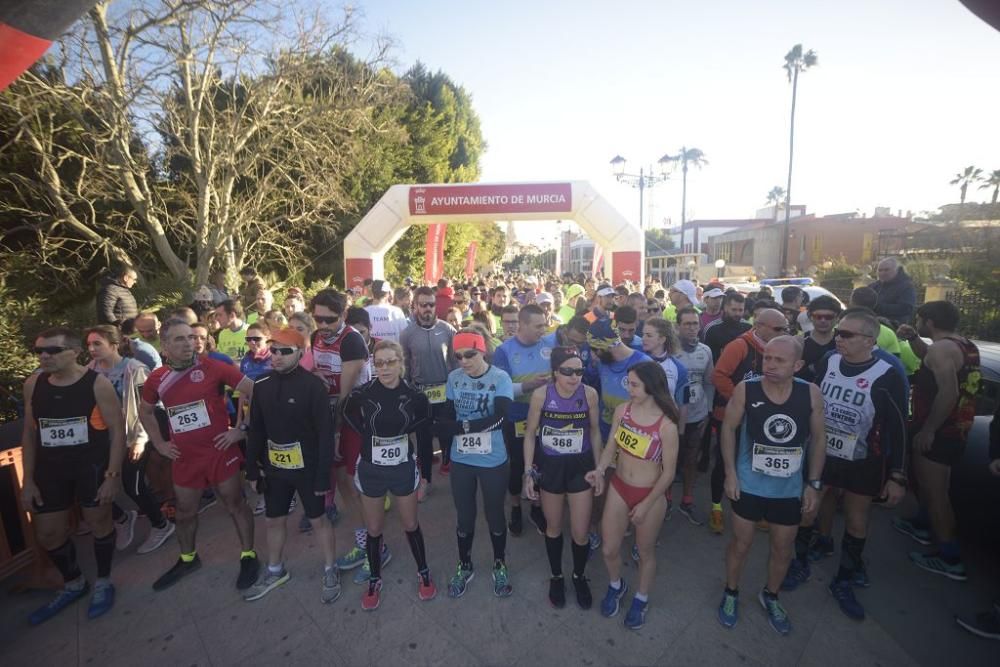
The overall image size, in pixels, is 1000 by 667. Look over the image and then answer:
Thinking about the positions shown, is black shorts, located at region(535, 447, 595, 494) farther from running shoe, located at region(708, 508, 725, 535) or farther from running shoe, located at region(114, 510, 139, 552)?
running shoe, located at region(114, 510, 139, 552)

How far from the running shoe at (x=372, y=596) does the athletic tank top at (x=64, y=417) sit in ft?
7.18

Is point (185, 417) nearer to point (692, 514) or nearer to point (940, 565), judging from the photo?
point (692, 514)

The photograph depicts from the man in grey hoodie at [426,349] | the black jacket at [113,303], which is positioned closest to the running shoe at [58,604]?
the man in grey hoodie at [426,349]

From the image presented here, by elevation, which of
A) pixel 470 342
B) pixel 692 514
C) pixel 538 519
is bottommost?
pixel 692 514

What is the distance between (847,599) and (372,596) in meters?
3.25

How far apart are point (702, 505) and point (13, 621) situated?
5.53 m

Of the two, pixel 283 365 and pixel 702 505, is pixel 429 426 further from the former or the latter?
pixel 702 505

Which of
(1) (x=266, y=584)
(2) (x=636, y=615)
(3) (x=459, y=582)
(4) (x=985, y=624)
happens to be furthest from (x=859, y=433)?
(1) (x=266, y=584)

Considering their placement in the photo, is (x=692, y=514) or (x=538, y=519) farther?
(x=692, y=514)

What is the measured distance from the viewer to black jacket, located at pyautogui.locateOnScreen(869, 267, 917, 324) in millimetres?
5465

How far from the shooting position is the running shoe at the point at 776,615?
9.16 ft

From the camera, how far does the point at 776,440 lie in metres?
2.68

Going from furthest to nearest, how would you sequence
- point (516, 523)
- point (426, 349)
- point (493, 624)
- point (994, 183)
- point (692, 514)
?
point (994, 183) < point (426, 349) < point (692, 514) < point (516, 523) < point (493, 624)

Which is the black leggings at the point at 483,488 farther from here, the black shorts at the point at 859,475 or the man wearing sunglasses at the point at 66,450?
the man wearing sunglasses at the point at 66,450
